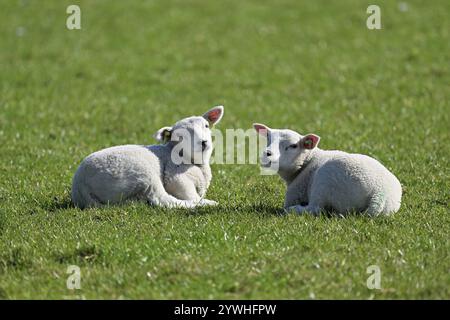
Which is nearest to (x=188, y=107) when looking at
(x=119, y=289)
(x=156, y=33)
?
(x=156, y=33)

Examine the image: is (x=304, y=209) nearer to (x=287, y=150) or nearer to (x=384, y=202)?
(x=287, y=150)

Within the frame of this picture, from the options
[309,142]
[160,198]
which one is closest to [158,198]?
[160,198]

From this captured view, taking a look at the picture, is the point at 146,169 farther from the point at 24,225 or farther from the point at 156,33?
the point at 156,33

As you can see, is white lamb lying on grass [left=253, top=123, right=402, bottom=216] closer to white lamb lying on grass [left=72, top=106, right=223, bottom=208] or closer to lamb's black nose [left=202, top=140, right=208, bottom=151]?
lamb's black nose [left=202, top=140, right=208, bottom=151]

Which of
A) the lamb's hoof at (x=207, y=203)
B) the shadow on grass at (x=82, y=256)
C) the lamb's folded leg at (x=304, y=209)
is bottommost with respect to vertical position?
the shadow on grass at (x=82, y=256)

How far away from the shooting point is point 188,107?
48.4ft

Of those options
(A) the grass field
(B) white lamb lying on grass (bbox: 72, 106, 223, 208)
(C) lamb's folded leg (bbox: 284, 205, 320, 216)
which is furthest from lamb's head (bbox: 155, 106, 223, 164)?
(C) lamb's folded leg (bbox: 284, 205, 320, 216)

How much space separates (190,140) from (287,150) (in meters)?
1.00

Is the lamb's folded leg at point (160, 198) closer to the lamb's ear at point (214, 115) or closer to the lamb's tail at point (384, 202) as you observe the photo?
the lamb's ear at point (214, 115)

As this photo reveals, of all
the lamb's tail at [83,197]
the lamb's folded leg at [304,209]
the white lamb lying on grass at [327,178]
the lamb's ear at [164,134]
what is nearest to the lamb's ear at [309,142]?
the white lamb lying on grass at [327,178]

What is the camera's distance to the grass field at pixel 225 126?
21.6 ft

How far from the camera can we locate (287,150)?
8.21 m
